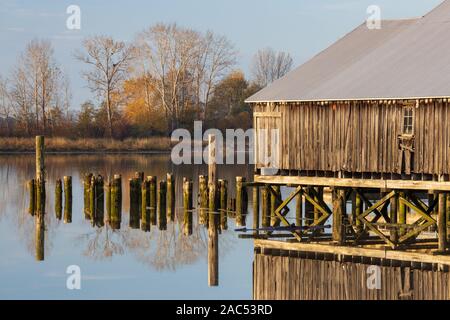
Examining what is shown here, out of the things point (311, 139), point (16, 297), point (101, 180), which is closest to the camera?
point (16, 297)

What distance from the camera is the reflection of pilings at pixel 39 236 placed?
3625 cm

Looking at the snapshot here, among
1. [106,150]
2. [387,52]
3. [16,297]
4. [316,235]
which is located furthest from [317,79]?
[106,150]

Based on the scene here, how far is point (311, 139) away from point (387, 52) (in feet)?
14.0

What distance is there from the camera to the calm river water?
29.7 m

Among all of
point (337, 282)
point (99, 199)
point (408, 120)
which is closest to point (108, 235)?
point (99, 199)

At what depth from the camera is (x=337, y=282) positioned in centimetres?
2898

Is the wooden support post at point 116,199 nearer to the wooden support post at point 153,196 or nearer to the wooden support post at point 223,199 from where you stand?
the wooden support post at point 153,196

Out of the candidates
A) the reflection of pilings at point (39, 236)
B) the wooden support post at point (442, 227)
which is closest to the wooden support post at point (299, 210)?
the wooden support post at point (442, 227)

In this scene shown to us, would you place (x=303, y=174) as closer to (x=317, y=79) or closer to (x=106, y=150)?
(x=317, y=79)

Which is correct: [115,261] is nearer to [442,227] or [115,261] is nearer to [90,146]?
[442,227]

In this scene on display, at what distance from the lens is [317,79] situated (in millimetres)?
38438

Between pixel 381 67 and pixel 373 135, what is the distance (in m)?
3.13

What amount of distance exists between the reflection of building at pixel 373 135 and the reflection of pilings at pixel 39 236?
23.0 feet
